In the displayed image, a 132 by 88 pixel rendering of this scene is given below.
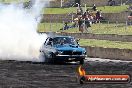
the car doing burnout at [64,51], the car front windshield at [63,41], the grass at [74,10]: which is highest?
the car front windshield at [63,41]

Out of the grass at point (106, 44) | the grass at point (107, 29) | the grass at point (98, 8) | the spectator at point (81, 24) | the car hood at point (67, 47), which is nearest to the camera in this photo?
the car hood at point (67, 47)

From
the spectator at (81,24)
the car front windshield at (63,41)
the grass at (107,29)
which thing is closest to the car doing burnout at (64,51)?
the car front windshield at (63,41)

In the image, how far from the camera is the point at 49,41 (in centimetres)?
3300

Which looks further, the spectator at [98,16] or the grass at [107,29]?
the spectator at [98,16]

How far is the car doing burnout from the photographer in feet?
101

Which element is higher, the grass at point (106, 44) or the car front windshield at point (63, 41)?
the car front windshield at point (63, 41)

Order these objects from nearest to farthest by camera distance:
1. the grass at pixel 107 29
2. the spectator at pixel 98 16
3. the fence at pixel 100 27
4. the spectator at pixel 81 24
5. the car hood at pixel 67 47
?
the car hood at pixel 67 47 → the grass at pixel 107 29 → the fence at pixel 100 27 → the spectator at pixel 81 24 → the spectator at pixel 98 16

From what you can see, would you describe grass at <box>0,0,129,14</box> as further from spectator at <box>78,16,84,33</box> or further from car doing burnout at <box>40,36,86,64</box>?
car doing burnout at <box>40,36,86,64</box>

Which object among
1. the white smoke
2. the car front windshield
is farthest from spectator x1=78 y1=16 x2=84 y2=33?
the car front windshield

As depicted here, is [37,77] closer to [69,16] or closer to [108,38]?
[108,38]

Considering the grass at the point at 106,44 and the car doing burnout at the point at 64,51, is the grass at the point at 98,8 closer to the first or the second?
the grass at the point at 106,44

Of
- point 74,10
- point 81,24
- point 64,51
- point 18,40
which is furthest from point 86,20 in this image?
point 64,51

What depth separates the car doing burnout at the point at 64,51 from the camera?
101ft

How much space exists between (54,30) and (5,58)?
58.6 ft
